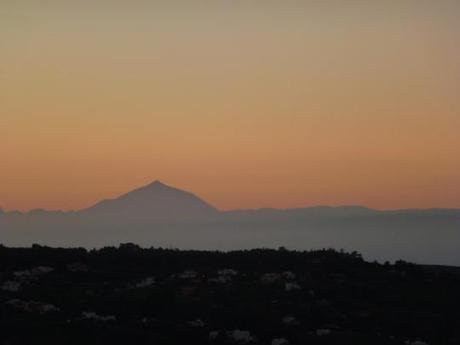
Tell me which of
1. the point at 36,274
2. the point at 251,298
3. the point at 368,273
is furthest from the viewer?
the point at 368,273

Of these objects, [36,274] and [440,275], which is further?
[440,275]

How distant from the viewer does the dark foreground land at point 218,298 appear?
95.2ft

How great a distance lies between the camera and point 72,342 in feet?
84.5

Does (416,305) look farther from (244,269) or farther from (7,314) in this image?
(7,314)

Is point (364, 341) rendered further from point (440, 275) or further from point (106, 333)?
point (440, 275)

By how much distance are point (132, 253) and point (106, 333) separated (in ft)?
70.3

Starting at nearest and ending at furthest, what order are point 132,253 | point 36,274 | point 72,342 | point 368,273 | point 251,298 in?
point 72,342, point 251,298, point 36,274, point 368,273, point 132,253

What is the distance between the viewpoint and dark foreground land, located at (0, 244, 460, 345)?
29031 mm

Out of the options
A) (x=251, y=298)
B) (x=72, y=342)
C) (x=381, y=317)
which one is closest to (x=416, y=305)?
(x=381, y=317)

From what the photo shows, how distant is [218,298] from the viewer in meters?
36.1

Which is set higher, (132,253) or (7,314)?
(132,253)

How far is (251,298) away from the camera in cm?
3628

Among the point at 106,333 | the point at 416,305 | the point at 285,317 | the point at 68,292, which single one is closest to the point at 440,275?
the point at 416,305

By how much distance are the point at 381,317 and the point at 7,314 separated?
14.5 m
